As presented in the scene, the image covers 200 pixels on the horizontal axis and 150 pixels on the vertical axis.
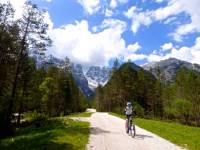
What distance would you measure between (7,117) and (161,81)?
75990mm

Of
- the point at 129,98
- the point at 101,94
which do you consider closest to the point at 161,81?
the point at 129,98

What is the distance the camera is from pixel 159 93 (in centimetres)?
10194

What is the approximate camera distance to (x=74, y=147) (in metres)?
20.2

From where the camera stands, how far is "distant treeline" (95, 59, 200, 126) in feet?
249

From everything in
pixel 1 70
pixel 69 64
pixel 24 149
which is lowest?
pixel 24 149

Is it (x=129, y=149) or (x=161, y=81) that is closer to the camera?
(x=129, y=149)

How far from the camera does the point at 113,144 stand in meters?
21.2

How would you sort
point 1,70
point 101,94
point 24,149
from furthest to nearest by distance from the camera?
point 101,94 < point 1,70 < point 24,149

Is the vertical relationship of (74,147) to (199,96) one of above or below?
below

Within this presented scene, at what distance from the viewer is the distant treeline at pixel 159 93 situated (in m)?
75.8

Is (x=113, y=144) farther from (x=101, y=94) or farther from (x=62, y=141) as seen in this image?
(x=101, y=94)

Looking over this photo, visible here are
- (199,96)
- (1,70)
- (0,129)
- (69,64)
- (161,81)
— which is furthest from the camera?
(161,81)

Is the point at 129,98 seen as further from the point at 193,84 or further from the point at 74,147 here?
the point at 74,147

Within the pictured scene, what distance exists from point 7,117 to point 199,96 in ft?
156
